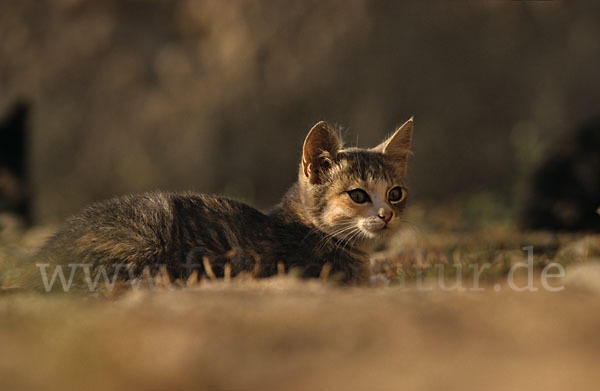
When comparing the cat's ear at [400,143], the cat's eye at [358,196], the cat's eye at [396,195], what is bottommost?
the cat's eye at [358,196]

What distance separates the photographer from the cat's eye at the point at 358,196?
3.30 m

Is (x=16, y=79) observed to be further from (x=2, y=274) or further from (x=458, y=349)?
(x=458, y=349)

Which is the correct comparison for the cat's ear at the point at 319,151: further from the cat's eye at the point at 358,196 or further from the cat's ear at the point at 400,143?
the cat's ear at the point at 400,143

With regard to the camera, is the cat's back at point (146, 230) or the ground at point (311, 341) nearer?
the ground at point (311, 341)

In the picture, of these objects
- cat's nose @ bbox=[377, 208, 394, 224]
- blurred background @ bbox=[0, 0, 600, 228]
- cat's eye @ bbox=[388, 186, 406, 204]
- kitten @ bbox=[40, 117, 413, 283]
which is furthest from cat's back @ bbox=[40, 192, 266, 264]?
blurred background @ bbox=[0, 0, 600, 228]

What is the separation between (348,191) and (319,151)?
314mm

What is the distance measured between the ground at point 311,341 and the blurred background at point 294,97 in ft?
17.2

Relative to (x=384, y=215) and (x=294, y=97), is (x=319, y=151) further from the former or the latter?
(x=294, y=97)

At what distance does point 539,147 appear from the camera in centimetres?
584

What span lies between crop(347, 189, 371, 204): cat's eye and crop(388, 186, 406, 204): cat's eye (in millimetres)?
190

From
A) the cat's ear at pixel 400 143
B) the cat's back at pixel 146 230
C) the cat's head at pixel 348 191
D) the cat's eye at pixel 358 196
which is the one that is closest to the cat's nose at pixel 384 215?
the cat's head at pixel 348 191

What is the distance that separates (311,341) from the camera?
1.50 metres

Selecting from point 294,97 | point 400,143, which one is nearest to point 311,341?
point 400,143

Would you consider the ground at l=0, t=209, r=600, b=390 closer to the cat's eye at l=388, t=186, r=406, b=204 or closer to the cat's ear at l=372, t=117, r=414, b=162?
the cat's eye at l=388, t=186, r=406, b=204
